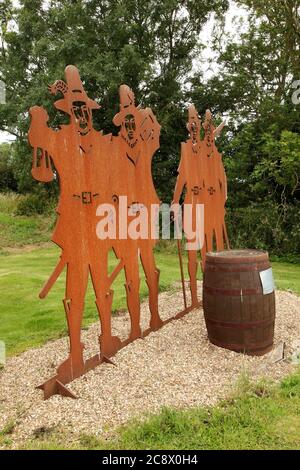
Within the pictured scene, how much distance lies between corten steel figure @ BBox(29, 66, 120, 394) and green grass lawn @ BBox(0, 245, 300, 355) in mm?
1272

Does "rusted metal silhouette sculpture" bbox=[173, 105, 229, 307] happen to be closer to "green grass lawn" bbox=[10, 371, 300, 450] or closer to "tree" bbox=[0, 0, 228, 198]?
"green grass lawn" bbox=[10, 371, 300, 450]

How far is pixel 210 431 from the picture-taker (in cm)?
267

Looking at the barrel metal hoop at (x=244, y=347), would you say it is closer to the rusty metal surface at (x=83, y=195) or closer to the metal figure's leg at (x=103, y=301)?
the rusty metal surface at (x=83, y=195)

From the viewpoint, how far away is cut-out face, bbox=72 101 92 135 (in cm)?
342

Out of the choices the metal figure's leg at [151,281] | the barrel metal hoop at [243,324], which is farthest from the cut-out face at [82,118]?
the barrel metal hoop at [243,324]

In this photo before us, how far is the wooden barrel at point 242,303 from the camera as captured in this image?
3826 mm

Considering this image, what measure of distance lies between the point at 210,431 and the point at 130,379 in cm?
86

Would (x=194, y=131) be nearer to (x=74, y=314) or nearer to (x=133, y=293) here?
(x=133, y=293)

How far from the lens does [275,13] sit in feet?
38.1

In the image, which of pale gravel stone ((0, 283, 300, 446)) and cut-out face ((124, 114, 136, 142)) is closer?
pale gravel stone ((0, 283, 300, 446))

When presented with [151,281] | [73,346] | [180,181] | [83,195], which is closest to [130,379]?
[73,346]

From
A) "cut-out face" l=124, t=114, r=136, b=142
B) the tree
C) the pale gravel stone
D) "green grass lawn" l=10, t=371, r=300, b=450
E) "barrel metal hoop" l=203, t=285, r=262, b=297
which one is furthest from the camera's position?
the tree

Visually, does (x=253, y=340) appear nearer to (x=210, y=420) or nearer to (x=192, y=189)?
(x=210, y=420)

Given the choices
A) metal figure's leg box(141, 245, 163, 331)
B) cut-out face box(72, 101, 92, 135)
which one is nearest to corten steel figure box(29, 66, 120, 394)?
cut-out face box(72, 101, 92, 135)
